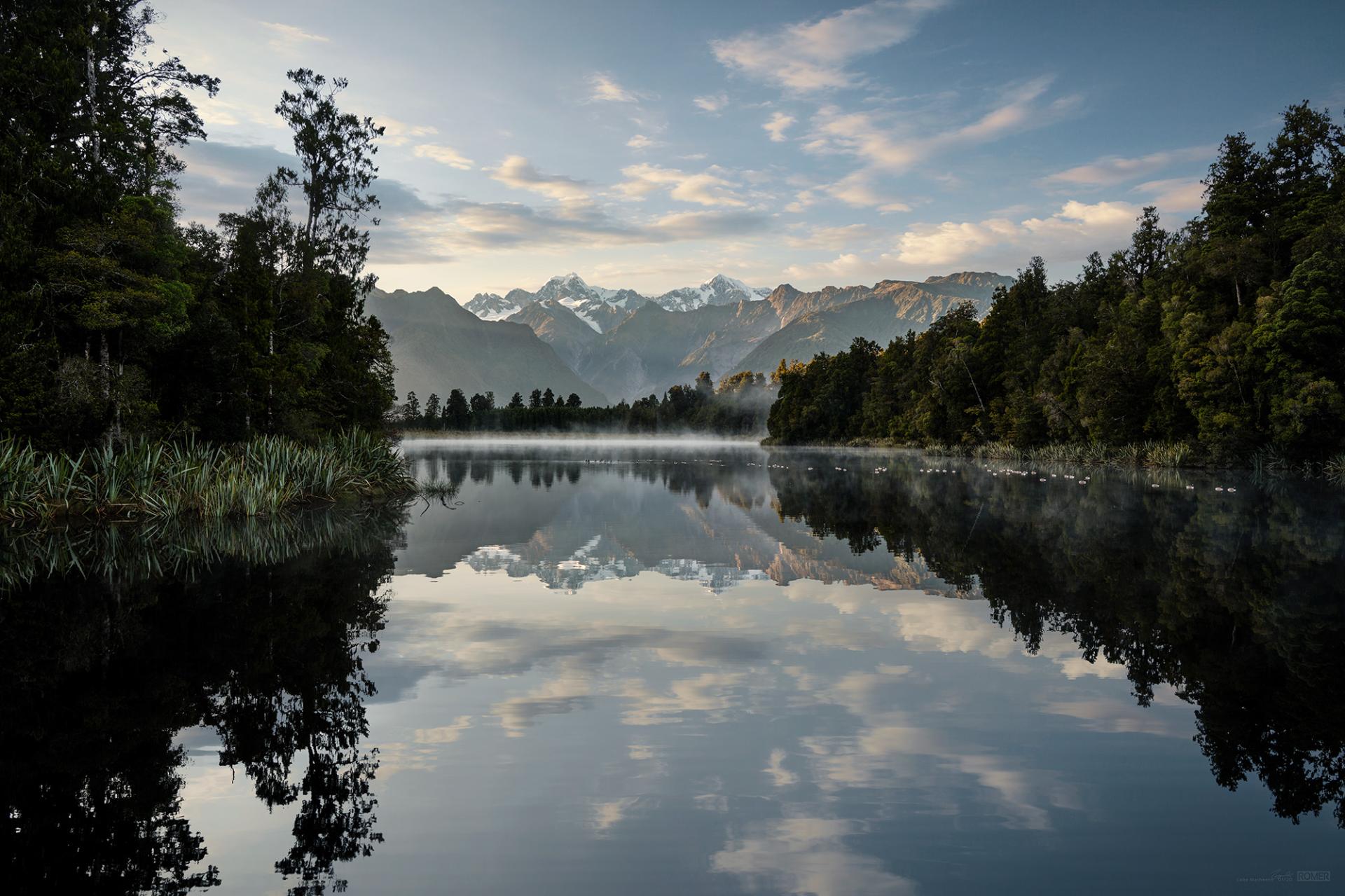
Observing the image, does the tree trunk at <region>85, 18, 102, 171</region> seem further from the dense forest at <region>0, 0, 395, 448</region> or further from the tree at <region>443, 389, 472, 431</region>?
the tree at <region>443, 389, 472, 431</region>


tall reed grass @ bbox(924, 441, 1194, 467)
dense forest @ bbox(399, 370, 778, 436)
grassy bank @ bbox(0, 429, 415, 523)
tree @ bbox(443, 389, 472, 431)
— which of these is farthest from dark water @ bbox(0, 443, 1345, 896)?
dense forest @ bbox(399, 370, 778, 436)

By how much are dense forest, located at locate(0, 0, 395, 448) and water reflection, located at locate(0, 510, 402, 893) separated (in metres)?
8.45

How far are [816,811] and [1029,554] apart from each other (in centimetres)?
1148

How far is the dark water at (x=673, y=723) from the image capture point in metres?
4.30

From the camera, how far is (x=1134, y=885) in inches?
160

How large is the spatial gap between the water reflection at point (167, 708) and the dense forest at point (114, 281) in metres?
8.45

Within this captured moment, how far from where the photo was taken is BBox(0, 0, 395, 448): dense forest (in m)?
19.0

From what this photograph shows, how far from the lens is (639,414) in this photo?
559 ft

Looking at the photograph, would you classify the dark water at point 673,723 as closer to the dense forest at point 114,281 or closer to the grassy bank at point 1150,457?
the dense forest at point 114,281

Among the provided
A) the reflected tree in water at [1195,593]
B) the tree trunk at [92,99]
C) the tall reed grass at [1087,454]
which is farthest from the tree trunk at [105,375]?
the tall reed grass at [1087,454]

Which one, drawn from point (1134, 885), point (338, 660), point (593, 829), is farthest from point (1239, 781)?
point (338, 660)

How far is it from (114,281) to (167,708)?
695 inches

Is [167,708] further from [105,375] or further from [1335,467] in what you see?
[1335,467]

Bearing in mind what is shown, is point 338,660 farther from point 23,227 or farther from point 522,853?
point 23,227
